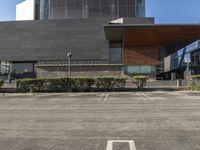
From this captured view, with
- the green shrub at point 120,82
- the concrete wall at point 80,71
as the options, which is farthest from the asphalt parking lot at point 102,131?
the concrete wall at point 80,71

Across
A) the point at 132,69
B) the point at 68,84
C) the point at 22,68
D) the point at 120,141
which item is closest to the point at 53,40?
the point at 22,68

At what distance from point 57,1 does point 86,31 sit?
8.62 m

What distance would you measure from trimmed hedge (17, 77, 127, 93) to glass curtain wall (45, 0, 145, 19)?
2378 cm

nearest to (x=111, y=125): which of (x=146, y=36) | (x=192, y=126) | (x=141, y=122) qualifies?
(x=141, y=122)

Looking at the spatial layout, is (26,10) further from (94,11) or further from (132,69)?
(132,69)

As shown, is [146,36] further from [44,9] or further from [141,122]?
[141,122]

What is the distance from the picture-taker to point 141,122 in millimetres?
8664

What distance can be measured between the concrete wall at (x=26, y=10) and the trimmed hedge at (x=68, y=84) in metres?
29.1

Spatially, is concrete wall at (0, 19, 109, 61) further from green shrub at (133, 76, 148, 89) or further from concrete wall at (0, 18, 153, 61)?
green shrub at (133, 76, 148, 89)

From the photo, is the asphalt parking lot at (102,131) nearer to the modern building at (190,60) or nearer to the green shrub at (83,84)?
the green shrub at (83,84)

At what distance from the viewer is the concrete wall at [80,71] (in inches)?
1591

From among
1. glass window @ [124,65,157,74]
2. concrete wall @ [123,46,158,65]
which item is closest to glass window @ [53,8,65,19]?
concrete wall @ [123,46,158,65]

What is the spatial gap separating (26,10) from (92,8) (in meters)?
14.3

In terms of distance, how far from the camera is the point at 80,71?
41.1m
